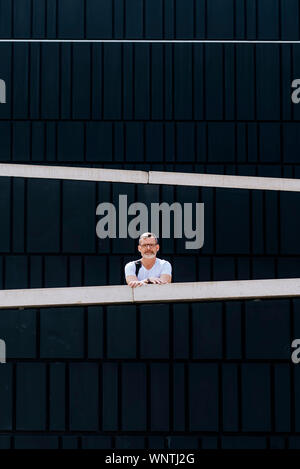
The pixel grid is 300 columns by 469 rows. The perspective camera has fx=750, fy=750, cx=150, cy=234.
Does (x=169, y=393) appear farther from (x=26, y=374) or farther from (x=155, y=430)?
(x=26, y=374)

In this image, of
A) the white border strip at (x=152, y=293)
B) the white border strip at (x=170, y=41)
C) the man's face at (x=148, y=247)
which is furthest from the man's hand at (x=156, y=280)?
the white border strip at (x=170, y=41)

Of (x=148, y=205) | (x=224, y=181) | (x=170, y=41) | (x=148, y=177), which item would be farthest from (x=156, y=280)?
(x=170, y=41)

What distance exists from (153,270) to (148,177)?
2.11 m

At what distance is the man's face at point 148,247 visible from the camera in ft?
45.3

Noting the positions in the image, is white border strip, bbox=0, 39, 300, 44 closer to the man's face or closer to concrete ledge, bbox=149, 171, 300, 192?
concrete ledge, bbox=149, 171, 300, 192

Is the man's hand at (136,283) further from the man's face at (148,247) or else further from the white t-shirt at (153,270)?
the man's face at (148,247)

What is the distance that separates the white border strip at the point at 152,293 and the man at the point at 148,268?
17cm

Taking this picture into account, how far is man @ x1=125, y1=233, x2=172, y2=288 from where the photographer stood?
13.9m

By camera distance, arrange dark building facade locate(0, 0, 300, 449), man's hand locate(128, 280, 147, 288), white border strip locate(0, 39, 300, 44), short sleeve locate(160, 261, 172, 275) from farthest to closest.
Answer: white border strip locate(0, 39, 300, 44) < dark building facade locate(0, 0, 300, 449) < short sleeve locate(160, 261, 172, 275) < man's hand locate(128, 280, 147, 288)

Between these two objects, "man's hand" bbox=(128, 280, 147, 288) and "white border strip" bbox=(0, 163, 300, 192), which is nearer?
"man's hand" bbox=(128, 280, 147, 288)

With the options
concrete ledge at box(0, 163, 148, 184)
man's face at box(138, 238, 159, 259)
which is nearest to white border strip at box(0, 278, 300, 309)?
man's face at box(138, 238, 159, 259)

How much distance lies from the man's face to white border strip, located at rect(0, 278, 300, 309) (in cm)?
62

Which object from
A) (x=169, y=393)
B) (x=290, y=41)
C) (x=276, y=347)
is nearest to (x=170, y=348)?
(x=169, y=393)

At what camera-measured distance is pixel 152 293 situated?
1409 centimetres
